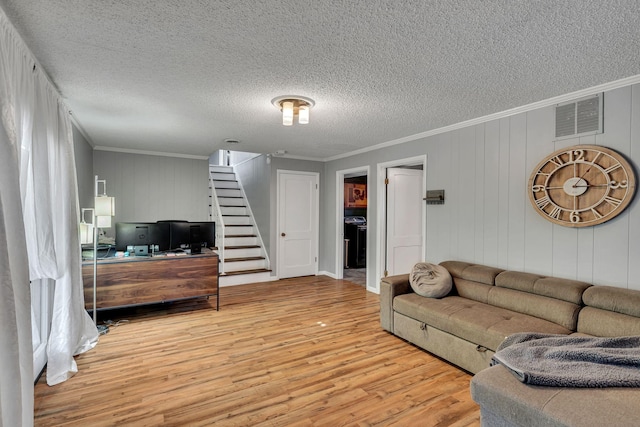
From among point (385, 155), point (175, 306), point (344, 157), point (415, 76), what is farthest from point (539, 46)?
point (175, 306)

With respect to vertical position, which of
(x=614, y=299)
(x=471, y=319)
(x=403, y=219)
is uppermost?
(x=403, y=219)

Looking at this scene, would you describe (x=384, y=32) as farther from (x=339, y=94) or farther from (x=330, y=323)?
(x=330, y=323)

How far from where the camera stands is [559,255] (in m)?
2.88

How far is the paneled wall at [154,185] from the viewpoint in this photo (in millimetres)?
5266

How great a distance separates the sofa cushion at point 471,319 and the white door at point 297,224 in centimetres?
305

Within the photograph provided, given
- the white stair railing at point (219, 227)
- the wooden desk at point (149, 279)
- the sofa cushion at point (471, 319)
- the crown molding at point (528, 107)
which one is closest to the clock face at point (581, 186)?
the crown molding at point (528, 107)

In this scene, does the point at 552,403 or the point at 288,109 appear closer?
the point at 552,403

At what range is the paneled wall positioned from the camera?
5.27 meters

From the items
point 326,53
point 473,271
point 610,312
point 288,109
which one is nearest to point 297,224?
point 288,109

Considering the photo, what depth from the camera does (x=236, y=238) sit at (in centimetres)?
629

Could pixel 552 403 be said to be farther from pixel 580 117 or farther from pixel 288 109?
pixel 288 109

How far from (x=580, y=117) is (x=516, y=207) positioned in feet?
3.06

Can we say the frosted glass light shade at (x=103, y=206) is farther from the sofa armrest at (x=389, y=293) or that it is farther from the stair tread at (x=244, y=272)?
the sofa armrest at (x=389, y=293)

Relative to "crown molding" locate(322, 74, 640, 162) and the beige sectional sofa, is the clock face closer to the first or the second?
"crown molding" locate(322, 74, 640, 162)
